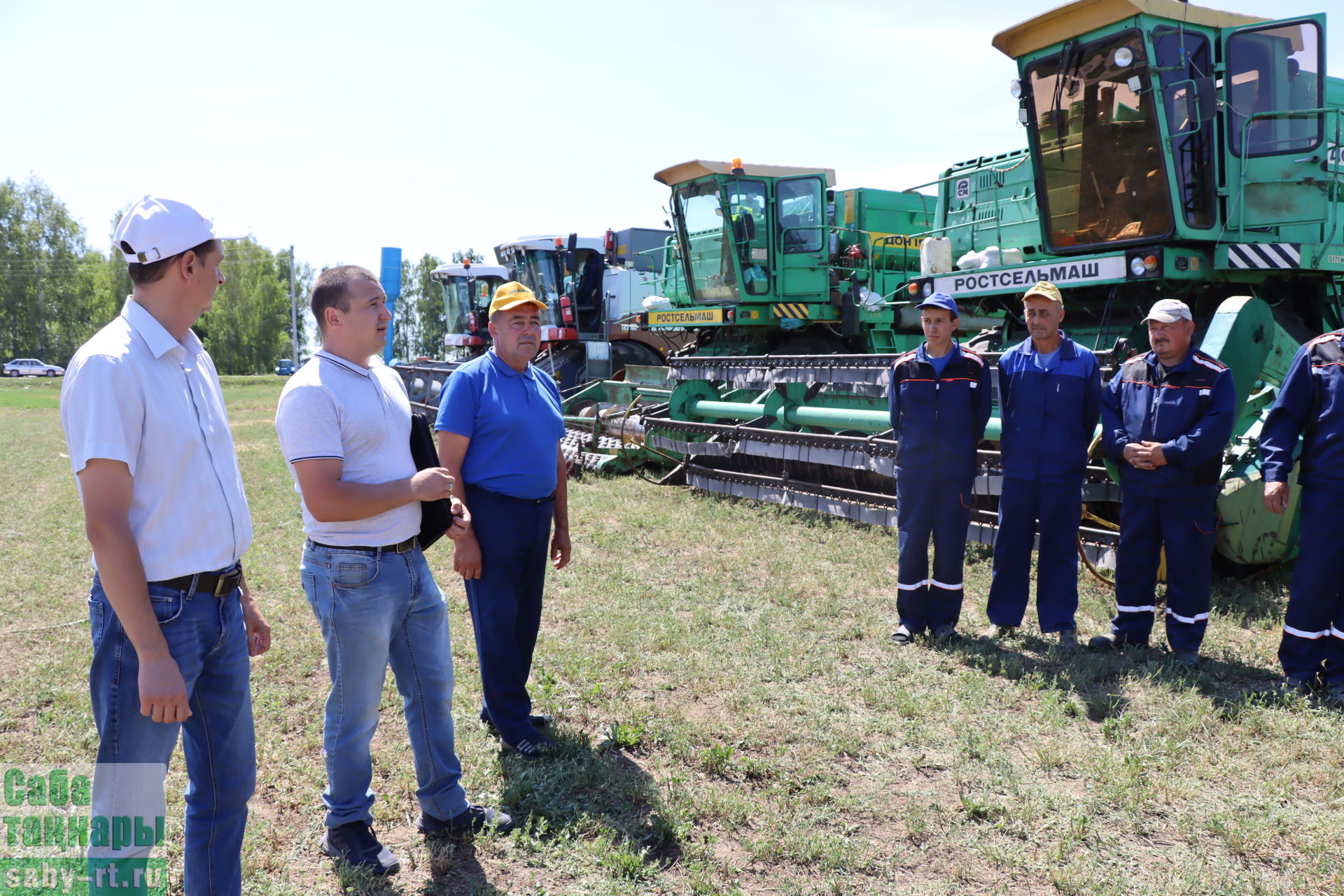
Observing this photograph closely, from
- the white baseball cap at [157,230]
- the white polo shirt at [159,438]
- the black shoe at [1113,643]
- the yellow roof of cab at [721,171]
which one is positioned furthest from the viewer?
the yellow roof of cab at [721,171]

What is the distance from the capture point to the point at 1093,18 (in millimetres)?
6523

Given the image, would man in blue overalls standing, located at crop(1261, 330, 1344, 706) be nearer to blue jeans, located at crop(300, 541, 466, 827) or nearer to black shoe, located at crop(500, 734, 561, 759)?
black shoe, located at crop(500, 734, 561, 759)

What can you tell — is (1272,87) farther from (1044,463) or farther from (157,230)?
(157,230)

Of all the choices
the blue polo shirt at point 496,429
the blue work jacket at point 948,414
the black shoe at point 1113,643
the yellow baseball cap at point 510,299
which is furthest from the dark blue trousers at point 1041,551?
the yellow baseball cap at point 510,299

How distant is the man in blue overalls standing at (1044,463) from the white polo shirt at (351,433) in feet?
11.2

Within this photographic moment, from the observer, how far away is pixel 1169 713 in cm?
375

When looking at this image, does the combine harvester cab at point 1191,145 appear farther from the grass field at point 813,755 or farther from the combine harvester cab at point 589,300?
the combine harvester cab at point 589,300

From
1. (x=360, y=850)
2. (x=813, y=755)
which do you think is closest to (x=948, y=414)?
(x=813, y=755)

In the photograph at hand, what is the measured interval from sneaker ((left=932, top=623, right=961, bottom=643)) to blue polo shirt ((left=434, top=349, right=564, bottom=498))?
99.9 inches

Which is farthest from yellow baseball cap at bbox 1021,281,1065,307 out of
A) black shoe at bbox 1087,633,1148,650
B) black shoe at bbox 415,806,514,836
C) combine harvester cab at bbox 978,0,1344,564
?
black shoe at bbox 415,806,514,836

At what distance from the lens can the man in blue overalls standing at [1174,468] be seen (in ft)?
14.2

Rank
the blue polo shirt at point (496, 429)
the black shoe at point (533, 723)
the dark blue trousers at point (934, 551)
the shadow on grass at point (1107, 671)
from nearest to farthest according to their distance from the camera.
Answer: the blue polo shirt at point (496, 429) < the black shoe at point (533, 723) < the shadow on grass at point (1107, 671) < the dark blue trousers at point (934, 551)

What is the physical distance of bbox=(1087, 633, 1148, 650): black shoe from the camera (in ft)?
15.1

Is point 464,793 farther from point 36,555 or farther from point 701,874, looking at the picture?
point 36,555
